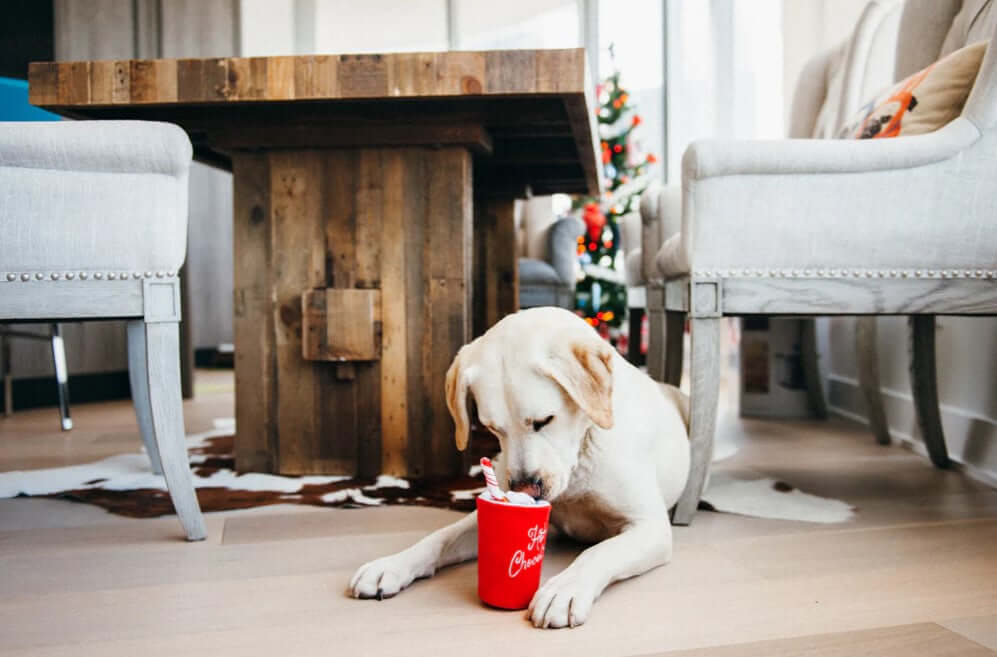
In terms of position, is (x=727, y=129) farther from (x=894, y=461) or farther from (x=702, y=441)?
(x=702, y=441)

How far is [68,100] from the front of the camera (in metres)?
1.69

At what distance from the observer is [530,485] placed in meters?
1.13

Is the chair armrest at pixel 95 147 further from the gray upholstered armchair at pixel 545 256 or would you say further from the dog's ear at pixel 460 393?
the gray upholstered armchair at pixel 545 256

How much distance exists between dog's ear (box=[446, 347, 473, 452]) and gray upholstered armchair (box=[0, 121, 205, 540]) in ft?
1.74

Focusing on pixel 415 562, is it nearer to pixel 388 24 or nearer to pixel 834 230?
pixel 834 230

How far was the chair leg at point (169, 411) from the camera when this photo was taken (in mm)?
1413

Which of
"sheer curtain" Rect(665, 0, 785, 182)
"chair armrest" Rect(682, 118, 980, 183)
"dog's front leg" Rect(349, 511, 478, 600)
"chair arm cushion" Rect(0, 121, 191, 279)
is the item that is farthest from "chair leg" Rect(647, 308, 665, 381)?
"sheer curtain" Rect(665, 0, 785, 182)

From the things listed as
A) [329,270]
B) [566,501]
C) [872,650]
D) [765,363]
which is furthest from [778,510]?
[765,363]

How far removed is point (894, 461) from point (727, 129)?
4.01m

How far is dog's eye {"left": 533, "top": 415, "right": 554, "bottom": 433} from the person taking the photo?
1.15 m

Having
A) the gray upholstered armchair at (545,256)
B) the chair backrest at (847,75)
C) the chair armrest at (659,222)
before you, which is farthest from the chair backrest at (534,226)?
the chair armrest at (659,222)

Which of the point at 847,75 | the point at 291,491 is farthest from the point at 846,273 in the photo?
the point at 847,75

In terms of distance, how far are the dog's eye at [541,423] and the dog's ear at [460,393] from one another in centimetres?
12

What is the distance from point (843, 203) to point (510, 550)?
3.03 ft
